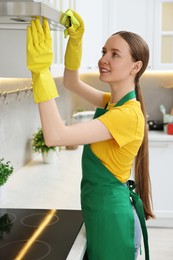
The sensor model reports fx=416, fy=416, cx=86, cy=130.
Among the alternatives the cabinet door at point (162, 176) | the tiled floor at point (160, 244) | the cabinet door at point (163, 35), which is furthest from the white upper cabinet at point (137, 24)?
the tiled floor at point (160, 244)

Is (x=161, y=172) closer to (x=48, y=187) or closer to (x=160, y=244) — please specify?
(x=160, y=244)

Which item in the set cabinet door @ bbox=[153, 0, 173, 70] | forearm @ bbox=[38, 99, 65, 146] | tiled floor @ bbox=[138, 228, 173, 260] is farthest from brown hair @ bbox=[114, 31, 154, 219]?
cabinet door @ bbox=[153, 0, 173, 70]

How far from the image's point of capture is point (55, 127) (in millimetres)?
1195

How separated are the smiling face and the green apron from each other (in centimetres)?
8

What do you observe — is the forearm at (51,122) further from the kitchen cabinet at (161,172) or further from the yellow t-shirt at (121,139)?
the kitchen cabinet at (161,172)

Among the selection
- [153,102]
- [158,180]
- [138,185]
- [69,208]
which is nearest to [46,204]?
[69,208]

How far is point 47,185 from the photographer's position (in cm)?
212

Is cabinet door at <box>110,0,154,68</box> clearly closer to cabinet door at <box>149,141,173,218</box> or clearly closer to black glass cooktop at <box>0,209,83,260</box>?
cabinet door at <box>149,141,173,218</box>

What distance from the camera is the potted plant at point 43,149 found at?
255cm

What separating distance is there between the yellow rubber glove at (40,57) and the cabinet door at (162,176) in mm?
2421

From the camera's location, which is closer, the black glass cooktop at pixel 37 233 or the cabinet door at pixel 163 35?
the black glass cooktop at pixel 37 233

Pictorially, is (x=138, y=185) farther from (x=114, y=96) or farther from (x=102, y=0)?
(x=102, y=0)

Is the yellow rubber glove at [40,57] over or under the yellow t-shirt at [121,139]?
over

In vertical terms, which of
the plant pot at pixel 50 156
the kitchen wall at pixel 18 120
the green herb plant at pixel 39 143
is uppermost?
the kitchen wall at pixel 18 120
